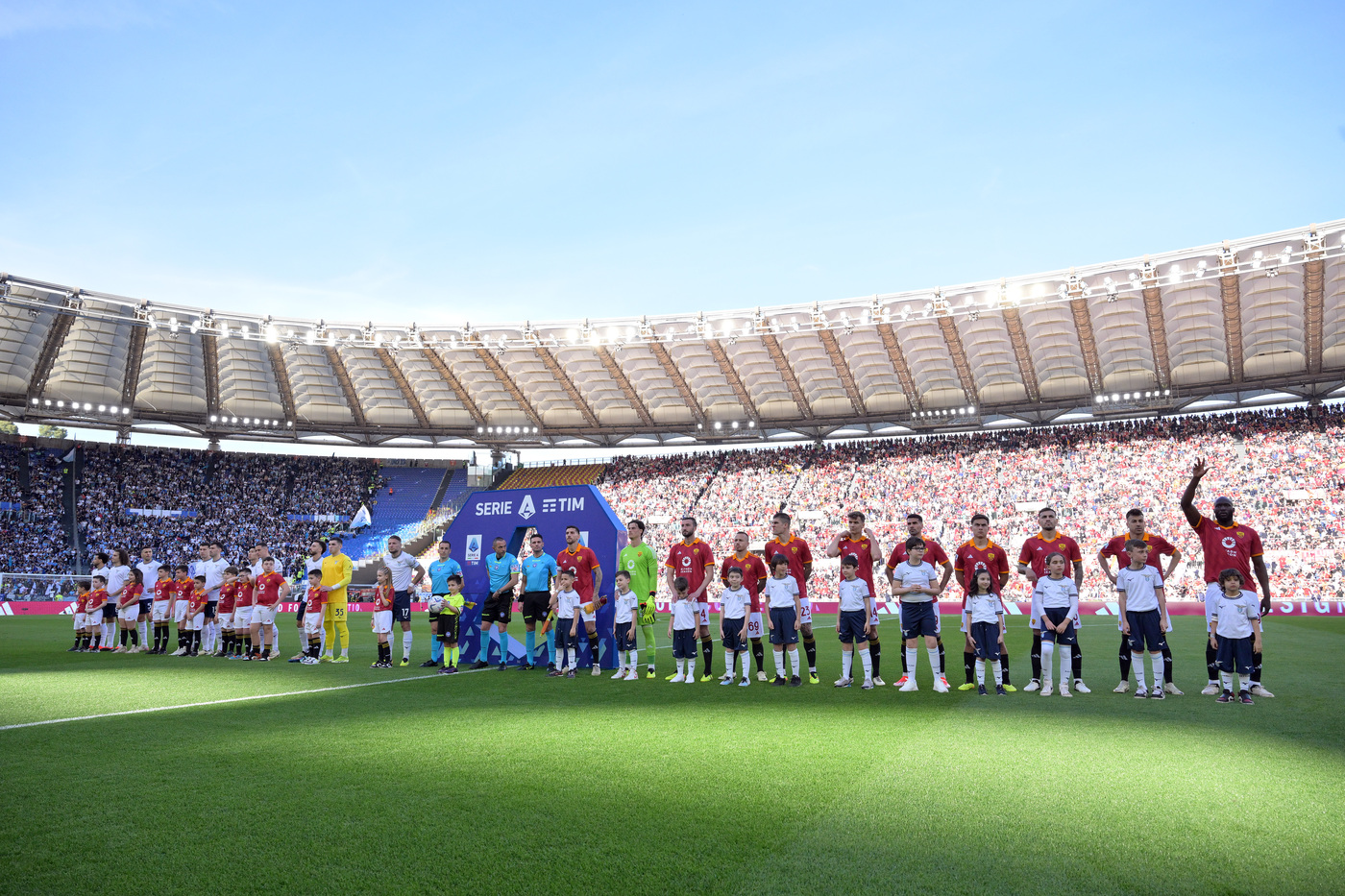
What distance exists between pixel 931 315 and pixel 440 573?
23.7 metres

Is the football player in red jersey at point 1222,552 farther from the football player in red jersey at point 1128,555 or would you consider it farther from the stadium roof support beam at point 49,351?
the stadium roof support beam at point 49,351

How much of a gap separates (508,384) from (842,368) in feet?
52.7

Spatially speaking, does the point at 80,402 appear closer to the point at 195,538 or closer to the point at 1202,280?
the point at 195,538

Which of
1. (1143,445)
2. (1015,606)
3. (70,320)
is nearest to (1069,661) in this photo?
(1015,606)

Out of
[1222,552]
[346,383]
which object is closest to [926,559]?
[1222,552]

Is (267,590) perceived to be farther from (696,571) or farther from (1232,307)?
(1232,307)

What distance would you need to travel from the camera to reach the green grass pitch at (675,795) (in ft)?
12.3

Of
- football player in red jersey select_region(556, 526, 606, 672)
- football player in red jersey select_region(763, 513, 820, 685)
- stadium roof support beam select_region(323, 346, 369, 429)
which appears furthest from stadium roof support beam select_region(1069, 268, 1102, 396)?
stadium roof support beam select_region(323, 346, 369, 429)

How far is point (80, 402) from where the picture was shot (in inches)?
1467

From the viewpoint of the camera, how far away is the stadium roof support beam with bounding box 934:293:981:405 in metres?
31.2

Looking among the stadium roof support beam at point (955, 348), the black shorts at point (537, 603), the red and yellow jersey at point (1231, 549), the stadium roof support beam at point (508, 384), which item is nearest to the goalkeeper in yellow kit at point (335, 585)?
the black shorts at point (537, 603)

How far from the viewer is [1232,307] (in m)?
30.1

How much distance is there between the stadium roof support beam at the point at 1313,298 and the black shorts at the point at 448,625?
28106 millimetres

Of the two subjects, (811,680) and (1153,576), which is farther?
(811,680)
